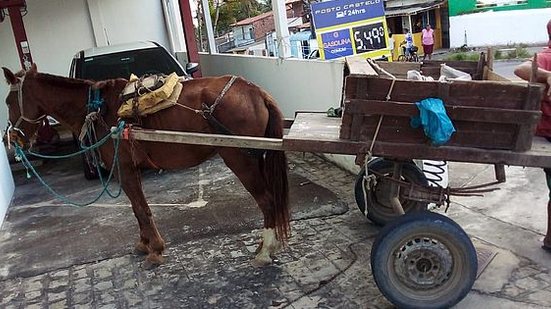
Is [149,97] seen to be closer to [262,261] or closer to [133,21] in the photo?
[262,261]

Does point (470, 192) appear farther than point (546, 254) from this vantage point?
No

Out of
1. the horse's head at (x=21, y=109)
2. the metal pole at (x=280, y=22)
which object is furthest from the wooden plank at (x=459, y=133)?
the metal pole at (x=280, y=22)

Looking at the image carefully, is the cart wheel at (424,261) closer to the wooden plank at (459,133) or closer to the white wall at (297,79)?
the wooden plank at (459,133)

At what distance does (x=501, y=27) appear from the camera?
26.8m

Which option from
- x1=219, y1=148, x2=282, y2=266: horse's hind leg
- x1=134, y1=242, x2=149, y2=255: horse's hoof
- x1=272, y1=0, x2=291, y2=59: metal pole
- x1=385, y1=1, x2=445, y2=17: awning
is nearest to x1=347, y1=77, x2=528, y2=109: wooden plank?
x1=219, y1=148, x2=282, y2=266: horse's hind leg

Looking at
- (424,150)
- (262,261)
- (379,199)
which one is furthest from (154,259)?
(424,150)

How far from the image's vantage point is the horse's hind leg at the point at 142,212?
4555 millimetres

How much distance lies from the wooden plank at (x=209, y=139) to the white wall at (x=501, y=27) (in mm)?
25569

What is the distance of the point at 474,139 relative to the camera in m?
3.17

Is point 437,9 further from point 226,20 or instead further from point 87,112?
point 87,112

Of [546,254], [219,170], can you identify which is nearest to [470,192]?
[546,254]

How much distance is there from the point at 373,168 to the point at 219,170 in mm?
3373

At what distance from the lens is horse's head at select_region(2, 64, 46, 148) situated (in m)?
4.54

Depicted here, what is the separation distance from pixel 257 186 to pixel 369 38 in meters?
3.80
